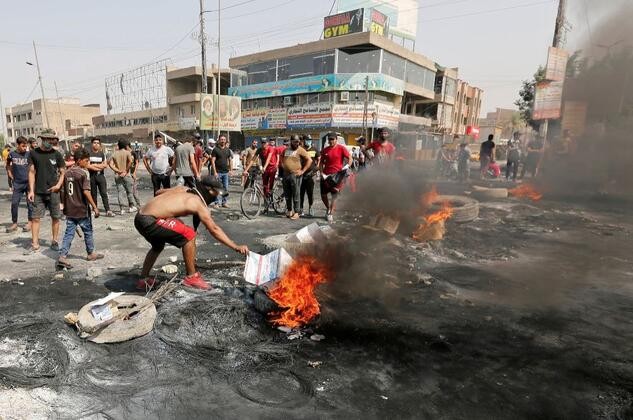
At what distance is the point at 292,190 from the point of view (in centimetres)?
909

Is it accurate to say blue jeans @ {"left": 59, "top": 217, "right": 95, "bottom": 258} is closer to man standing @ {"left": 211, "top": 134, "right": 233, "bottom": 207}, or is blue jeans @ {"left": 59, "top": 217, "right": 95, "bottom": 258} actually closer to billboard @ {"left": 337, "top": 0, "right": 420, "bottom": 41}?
man standing @ {"left": 211, "top": 134, "right": 233, "bottom": 207}

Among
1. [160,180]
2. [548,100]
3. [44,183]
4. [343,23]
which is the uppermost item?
[343,23]

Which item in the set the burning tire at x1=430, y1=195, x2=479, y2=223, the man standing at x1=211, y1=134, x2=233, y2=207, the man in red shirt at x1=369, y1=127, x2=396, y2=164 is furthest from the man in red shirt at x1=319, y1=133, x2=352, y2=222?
the man standing at x1=211, y1=134, x2=233, y2=207

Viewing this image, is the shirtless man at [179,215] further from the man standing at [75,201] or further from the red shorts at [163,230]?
the man standing at [75,201]

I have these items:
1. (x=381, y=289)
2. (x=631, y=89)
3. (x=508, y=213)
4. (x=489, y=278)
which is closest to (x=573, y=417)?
(x=381, y=289)

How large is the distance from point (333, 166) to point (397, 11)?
1459 inches

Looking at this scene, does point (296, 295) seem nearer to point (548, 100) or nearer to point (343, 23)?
point (548, 100)

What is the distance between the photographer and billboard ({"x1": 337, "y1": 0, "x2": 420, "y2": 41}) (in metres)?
37.1

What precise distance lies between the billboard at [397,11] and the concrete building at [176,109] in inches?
591

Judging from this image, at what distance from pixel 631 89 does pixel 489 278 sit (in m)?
Result: 16.7

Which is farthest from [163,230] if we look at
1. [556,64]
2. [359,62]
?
[359,62]

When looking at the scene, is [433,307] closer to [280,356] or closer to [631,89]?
[280,356]

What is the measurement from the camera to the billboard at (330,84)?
32.1 m

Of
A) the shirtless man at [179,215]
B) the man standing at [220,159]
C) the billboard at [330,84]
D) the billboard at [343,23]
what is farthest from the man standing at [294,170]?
the billboard at [343,23]
